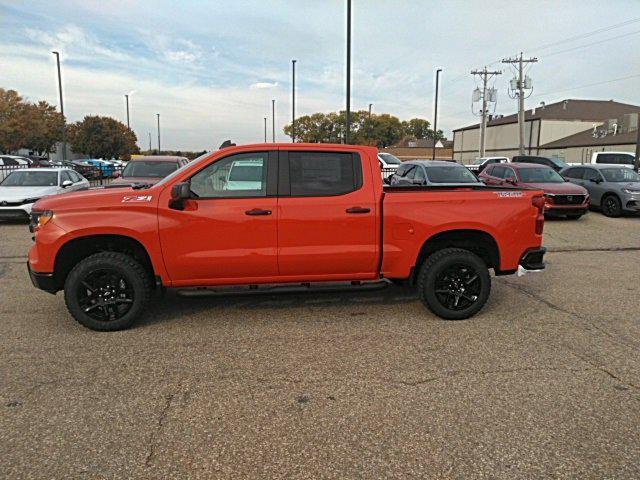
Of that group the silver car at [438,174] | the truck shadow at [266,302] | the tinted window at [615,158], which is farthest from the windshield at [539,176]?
the tinted window at [615,158]

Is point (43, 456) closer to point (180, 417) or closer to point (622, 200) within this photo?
point (180, 417)

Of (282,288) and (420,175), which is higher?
(420,175)

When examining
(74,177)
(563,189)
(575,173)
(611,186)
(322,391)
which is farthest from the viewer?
(575,173)

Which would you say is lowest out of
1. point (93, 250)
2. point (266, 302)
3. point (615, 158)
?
point (266, 302)

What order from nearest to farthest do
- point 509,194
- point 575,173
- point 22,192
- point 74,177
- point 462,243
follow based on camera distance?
point 509,194 < point 462,243 < point 22,192 < point 74,177 < point 575,173

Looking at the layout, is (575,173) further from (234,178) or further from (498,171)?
(234,178)

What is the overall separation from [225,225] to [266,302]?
138 centimetres

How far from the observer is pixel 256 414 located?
10.1ft

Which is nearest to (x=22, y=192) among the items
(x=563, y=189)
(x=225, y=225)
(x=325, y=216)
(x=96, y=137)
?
(x=225, y=225)

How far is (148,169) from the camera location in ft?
38.8

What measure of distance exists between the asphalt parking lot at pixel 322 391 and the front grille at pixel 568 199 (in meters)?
7.18

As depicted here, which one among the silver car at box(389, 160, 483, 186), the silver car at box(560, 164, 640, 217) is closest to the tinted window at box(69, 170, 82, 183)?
the silver car at box(389, 160, 483, 186)

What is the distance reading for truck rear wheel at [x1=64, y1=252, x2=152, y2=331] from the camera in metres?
4.40

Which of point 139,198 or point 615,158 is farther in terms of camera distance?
point 615,158
